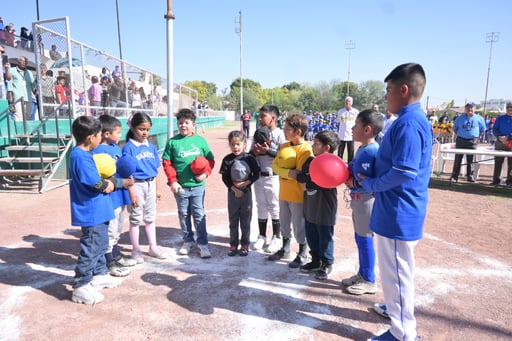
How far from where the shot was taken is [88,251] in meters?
3.22

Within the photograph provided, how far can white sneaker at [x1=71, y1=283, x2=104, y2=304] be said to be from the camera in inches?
125

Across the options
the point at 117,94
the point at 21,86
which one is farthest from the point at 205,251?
the point at 117,94

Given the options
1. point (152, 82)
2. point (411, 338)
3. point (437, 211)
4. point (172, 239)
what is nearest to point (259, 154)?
point (172, 239)

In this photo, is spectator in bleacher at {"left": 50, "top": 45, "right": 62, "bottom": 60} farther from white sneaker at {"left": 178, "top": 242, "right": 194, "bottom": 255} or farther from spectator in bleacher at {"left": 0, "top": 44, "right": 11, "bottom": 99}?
white sneaker at {"left": 178, "top": 242, "right": 194, "bottom": 255}

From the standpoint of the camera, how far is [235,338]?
2691 mm

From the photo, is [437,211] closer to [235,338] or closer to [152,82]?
[235,338]

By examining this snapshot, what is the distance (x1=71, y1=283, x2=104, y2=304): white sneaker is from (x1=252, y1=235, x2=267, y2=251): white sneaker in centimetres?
202

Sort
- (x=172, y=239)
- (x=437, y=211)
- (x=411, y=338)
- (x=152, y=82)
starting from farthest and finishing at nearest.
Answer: (x=152, y=82) < (x=437, y=211) < (x=172, y=239) < (x=411, y=338)

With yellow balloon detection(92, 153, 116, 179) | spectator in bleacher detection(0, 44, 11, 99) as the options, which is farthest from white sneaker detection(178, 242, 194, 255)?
spectator in bleacher detection(0, 44, 11, 99)

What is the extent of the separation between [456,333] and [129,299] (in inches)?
116

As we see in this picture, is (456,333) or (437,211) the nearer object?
(456,333)

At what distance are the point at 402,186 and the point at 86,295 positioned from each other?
9.72ft

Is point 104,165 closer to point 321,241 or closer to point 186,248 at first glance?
point 186,248

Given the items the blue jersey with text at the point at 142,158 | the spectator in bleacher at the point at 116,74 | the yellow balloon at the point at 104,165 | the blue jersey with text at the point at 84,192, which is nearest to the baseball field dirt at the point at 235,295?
the blue jersey with text at the point at 84,192
